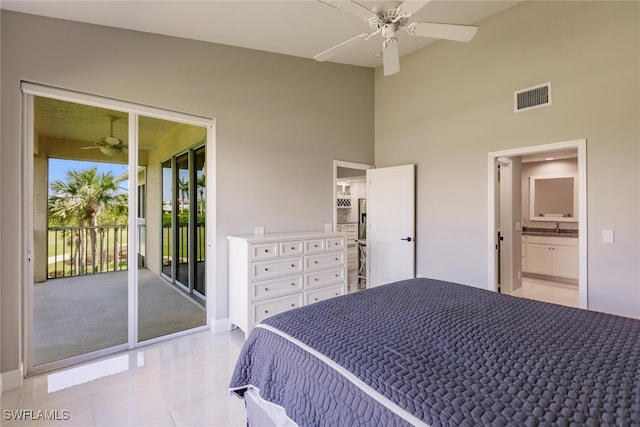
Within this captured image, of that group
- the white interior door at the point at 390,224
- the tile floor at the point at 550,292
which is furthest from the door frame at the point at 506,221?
the white interior door at the point at 390,224

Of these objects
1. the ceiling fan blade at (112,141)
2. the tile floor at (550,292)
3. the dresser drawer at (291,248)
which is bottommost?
the tile floor at (550,292)

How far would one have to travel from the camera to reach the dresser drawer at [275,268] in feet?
9.98

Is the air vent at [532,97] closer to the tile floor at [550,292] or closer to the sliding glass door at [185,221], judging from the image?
the tile floor at [550,292]

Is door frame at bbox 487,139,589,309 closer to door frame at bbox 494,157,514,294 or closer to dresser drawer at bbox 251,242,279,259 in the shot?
door frame at bbox 494,157,514,294

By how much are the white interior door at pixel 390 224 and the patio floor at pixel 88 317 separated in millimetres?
2623

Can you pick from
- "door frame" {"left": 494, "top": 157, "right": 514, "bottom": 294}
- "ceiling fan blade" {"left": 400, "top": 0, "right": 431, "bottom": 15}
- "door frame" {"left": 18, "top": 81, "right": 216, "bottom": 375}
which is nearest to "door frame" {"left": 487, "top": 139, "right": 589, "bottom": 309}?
"door frame" {"left": 494, "top": 157, "right": 514, "bottom": 294}

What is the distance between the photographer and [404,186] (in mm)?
4250

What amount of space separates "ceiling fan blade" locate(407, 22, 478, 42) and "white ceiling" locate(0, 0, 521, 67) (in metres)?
0.72

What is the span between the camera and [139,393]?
7.15 feet

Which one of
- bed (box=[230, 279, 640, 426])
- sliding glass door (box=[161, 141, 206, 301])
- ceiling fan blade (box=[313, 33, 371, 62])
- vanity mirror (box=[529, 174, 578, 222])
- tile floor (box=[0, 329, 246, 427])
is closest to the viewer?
bed (box=[230, 279, 640, 426])

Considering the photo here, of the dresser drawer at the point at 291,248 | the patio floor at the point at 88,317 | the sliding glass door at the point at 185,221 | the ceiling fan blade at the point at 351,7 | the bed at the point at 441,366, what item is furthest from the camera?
the sliding glass door at the point at 185,221

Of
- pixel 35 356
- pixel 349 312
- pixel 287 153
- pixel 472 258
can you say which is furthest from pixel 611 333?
pixel 35 356

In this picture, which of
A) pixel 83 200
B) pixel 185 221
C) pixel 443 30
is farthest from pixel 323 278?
pixel 443 30

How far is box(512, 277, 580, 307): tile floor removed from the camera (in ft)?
13.9
